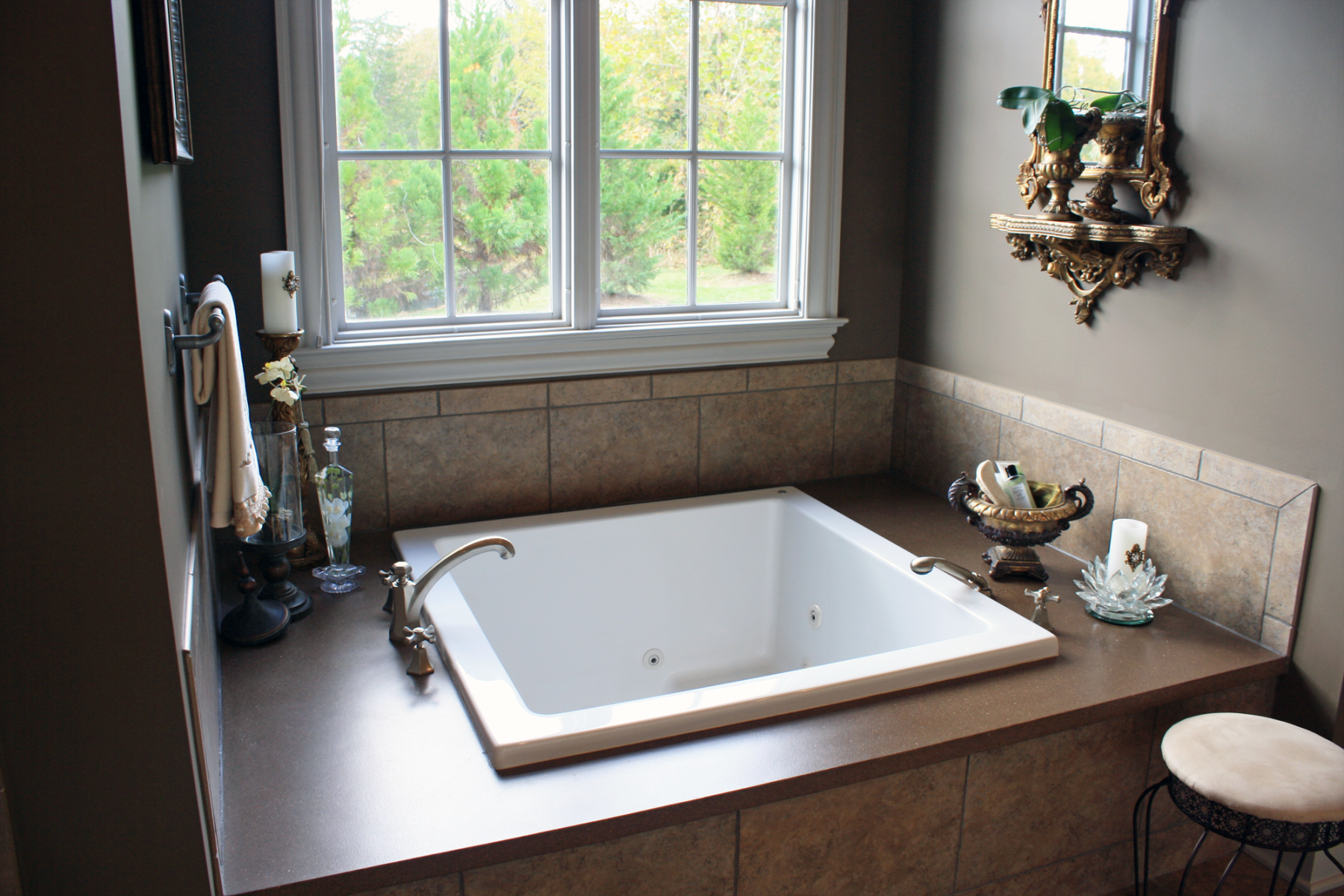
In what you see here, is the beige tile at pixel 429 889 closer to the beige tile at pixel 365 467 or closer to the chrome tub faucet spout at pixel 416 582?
the chrome tub faucet spout at pixel 416 582

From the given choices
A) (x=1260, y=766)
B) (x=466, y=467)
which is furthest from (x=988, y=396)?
(x=466, y=467)

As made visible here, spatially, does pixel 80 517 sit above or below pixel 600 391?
above

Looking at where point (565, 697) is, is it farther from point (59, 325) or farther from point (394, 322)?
point (59, 325)

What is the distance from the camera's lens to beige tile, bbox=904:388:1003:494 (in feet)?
9.02

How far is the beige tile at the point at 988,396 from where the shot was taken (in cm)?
262

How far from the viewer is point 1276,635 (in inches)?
78.2

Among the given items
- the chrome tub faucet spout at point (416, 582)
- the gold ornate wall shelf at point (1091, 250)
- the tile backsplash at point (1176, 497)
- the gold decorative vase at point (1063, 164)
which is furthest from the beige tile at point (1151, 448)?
the chrome tub faucet spout at point (416, 582)

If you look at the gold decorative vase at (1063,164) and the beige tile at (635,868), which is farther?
the gold decorative vase at (1063,164)

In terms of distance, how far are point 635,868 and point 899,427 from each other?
188 cm

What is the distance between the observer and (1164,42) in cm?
205

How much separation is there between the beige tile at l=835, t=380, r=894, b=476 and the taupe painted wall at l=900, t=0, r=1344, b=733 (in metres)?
0.56

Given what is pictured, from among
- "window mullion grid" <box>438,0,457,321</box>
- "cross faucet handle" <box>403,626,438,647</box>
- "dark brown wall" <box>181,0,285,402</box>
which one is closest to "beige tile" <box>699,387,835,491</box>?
"window mullion grid" <box>438,0,457,321</box>

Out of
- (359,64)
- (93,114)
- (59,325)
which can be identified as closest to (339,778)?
(59,325)

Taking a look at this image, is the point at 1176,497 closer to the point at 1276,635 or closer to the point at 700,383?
the point at 1276,635
